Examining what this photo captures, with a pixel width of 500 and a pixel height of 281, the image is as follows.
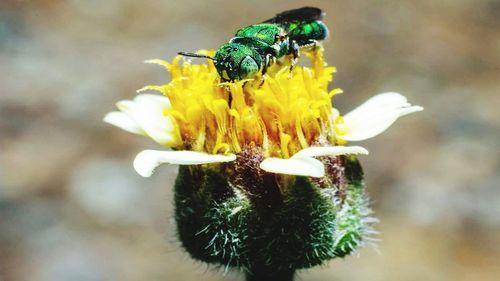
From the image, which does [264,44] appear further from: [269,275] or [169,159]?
[269,275]

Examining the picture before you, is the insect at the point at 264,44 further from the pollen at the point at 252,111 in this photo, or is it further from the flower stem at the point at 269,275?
the flower stem at the point at 269,275

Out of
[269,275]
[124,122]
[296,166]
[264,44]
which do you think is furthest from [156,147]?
[296,166]

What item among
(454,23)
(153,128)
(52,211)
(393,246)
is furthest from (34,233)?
(454,23)

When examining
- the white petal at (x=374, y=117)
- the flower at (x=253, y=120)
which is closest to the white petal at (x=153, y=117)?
the flower at (x=253, y=120)

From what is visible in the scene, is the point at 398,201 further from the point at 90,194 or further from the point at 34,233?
the point at 34,233

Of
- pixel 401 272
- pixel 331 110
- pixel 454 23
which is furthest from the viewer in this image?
pixel 454 23

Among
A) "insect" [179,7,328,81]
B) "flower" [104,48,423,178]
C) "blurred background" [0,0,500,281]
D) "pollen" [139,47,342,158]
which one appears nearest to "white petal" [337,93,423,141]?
"flower" [104,48,423,178]
